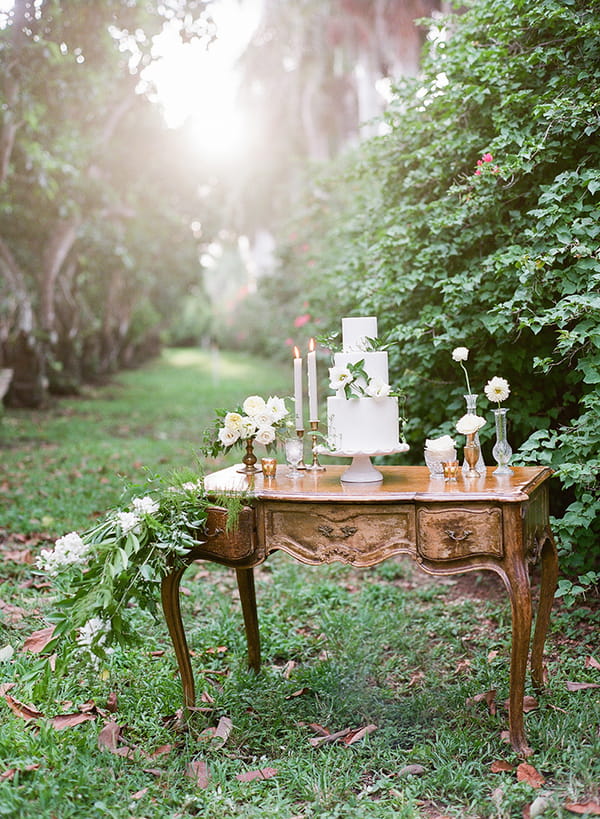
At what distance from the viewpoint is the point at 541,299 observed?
13.5 ft

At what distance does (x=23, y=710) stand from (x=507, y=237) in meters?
3.58

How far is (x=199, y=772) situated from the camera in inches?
118

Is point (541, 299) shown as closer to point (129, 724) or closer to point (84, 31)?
point (129, 724)

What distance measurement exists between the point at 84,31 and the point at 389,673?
8.67 m

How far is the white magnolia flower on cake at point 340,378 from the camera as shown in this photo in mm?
3166

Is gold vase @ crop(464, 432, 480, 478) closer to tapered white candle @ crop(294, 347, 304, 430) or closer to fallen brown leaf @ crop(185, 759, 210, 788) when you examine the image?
tapered white candle @ crop(294, 347, 304, 430)

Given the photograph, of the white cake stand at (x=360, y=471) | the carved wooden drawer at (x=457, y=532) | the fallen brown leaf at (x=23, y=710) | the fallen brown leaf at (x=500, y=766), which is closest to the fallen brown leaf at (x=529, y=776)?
the fallen brown leaf at (x=500, y=766)

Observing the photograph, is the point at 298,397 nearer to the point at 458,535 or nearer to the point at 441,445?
the point at 441,445

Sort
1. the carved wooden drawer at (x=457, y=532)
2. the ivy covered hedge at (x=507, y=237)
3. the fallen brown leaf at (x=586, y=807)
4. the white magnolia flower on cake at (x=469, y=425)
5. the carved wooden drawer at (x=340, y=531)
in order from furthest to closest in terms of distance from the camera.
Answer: the ivy covered hedge at (x=507, y=237), the white magnolia flower on cake at (x=469, y=425), the carved wooden drawer at (x=340, y=531), the carved wooden drawer at (x=457, y=532), the fallen brown leaf at (x=586, y=807)

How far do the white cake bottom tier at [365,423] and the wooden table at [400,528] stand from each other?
179mm

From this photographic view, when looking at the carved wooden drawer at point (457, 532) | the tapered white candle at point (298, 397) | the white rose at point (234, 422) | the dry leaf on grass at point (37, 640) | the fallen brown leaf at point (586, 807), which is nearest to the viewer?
the fallen brown leaf at point (586, 807)

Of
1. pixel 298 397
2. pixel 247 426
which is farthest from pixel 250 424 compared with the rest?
pixel 298 397

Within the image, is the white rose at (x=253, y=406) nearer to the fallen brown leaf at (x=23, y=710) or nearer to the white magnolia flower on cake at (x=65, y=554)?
the white magnolia flower on cake at (x=65, y=554)

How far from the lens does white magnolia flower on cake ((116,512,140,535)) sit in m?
3.08
